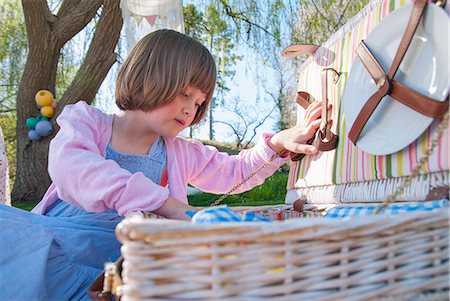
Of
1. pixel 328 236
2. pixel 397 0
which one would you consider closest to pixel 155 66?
pixel 397 0

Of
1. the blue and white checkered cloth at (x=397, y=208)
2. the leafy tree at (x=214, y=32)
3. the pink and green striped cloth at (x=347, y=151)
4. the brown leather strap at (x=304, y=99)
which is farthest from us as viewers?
the leafy tree at (x=214, y=32)

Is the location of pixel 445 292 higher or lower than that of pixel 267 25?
lower

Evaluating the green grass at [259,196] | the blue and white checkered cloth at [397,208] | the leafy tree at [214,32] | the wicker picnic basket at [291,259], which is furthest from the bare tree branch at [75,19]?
the wicker picnic basket at [291,259]

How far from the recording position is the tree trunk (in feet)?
12.3

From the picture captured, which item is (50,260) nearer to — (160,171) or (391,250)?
(160,171)

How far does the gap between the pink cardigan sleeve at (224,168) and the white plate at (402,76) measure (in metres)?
0.40

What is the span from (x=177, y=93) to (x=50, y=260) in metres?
0.48

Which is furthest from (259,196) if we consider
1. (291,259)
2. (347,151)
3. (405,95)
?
(291,259)

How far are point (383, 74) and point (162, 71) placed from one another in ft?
1.72

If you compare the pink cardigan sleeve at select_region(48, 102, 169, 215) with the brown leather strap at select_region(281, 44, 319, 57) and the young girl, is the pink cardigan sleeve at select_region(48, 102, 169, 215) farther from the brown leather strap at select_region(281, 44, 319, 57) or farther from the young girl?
the brown leather strap at select_region(281, 44, 319, 57)

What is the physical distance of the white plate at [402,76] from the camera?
72 centimetres

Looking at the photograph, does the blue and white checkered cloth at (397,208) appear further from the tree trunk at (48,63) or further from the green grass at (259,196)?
the tree trunk at (48,63)

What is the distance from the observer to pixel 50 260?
2.71 feet

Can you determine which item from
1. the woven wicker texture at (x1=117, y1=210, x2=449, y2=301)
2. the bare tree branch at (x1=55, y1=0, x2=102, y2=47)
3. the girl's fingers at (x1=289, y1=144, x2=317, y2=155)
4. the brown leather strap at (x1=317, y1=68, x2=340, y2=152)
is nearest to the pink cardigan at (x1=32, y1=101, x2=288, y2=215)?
the girl's fingers at (x1=289, y1=144, x2=317, y2=155)
